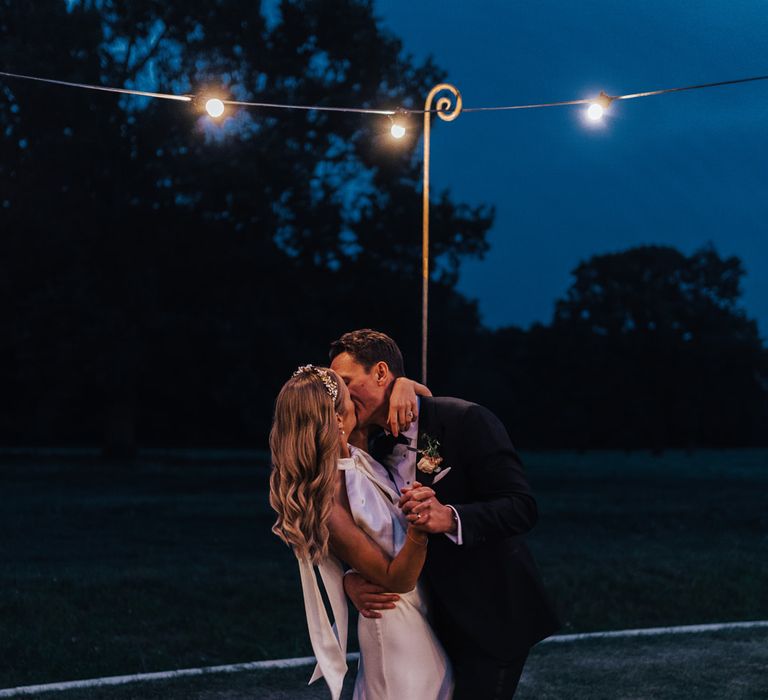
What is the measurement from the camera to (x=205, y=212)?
29891mm

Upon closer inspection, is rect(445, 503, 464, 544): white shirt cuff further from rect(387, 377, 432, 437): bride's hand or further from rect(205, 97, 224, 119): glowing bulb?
rect(205, 97, 224, 119): glowing bulb

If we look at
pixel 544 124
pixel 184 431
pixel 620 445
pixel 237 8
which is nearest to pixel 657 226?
pixel 544 124

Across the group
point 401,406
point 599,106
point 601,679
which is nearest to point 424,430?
point 401,406

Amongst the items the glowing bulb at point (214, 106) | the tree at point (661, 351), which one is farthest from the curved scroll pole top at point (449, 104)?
the tree at point (661, 351)

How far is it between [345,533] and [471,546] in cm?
40

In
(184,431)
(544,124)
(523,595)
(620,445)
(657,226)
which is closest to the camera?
(523,595)

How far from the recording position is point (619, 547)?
15617 mm

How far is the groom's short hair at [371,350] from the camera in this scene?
368cm

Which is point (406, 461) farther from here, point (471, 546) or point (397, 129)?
point (397, 129)

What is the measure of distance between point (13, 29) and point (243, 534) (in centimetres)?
1864

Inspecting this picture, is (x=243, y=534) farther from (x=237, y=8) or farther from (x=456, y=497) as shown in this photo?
(x=237, y=8)

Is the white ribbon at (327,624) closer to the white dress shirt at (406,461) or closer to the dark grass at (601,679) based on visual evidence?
the white dress shirt at (406,461)

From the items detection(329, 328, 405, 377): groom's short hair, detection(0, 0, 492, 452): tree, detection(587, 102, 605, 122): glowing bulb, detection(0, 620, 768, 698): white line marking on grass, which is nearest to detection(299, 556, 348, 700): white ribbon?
detection(329, 328, 405, 377): groom's short hair

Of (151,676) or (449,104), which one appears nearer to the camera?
(151,676)
